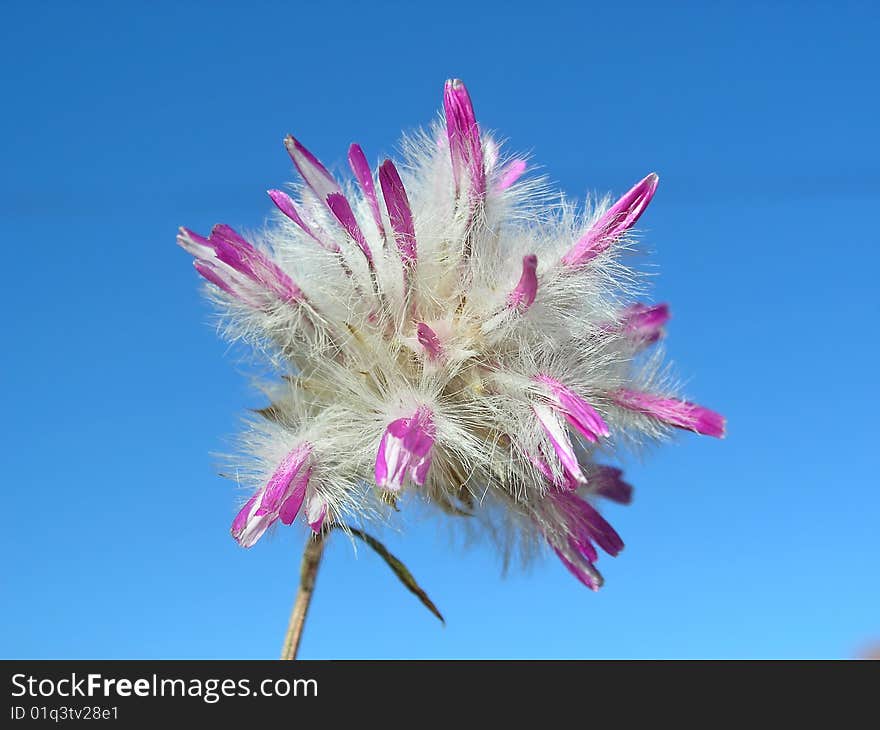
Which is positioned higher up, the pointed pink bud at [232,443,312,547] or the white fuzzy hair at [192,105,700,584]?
the white fuzzy hair at [192,105,700,584]

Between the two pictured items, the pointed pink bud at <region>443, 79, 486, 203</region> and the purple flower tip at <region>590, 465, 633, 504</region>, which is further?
the purple flower tip at <region>590, 465, 633, 504</region>

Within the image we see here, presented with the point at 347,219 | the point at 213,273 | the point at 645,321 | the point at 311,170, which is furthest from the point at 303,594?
the point at 645,321

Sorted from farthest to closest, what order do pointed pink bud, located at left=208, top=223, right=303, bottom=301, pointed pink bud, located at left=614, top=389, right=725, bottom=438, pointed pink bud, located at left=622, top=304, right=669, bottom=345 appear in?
pointed pink bud, located at left=622, top=304, right=669, bottom=345 → pointed pink bud, located at left=614, top=389, right=725, bottom=438 → pointed pink bud, located at left=208, top=223, right=303, bottom=301

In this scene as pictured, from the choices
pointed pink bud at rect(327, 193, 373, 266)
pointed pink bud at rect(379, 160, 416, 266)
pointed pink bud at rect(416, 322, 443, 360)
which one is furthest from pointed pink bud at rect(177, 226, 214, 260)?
pointed pink bud at rect(416, 322, 443, 360)

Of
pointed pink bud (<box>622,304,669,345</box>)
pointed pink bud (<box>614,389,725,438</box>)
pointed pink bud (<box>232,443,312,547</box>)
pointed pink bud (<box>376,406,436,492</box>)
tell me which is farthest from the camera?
pointed pink bud (<box>622,304,669,345</box>)

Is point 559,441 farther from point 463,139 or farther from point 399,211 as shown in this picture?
point 463,139

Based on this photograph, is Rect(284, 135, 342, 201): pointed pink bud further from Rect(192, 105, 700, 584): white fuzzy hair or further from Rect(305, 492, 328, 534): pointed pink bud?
Rect(305, 492, 328, 534): pointed pink bud

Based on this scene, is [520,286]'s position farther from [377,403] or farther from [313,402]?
[313,402]
